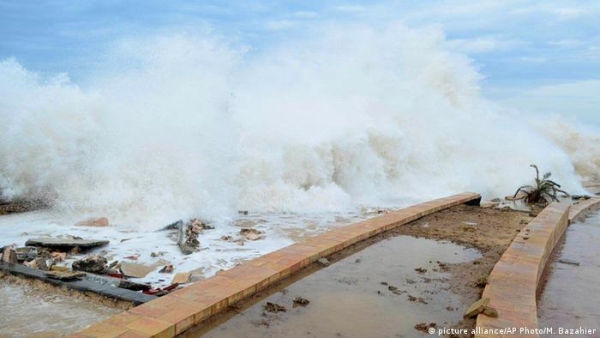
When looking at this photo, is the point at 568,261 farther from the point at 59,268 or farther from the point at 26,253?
the point at 26,253

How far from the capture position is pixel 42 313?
3.61m

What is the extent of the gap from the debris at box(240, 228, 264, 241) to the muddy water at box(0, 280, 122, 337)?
11.0 ft

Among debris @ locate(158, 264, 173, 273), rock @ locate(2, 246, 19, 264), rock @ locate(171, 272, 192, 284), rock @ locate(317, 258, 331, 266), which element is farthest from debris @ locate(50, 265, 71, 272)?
rock @ locate(317, 258, 331, 266)

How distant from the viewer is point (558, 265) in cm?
496

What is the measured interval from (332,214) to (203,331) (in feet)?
23.3

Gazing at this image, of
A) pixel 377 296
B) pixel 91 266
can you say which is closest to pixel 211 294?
pixel 377 296

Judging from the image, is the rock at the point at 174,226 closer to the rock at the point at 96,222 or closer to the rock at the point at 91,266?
the rock at the point at 96,222

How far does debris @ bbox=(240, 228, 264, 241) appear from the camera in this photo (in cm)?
707

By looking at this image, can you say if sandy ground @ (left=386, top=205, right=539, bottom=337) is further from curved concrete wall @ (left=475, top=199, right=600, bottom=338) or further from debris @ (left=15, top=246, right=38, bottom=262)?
debris @ (left=15, top=246, right=38, bottom=262)

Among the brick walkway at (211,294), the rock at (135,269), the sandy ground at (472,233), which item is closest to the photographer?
the brick walkway at (211,294)

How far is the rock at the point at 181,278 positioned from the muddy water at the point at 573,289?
339 centimetres

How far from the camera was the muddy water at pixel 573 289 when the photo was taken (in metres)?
3.41

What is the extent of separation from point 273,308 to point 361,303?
0.68 metres

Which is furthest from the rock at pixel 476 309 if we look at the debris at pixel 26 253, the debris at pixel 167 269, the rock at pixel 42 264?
the debris at pixel 26 253
